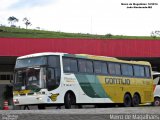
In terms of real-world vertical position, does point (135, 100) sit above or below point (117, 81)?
below

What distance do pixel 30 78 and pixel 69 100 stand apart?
1974 mm

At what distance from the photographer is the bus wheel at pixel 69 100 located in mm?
19541

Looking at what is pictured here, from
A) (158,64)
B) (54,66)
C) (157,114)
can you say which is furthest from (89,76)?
(158,64)

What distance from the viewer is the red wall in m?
33.9

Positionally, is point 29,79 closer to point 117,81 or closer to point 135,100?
point 117,81

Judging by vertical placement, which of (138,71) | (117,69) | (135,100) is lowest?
(135,100)

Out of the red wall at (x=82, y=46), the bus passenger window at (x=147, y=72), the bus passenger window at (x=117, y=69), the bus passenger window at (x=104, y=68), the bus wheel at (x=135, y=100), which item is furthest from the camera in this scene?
the red wall at (x=82, y=46)

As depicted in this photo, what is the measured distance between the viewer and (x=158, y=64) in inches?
1753

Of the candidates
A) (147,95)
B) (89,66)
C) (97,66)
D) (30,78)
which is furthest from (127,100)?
(30,78)

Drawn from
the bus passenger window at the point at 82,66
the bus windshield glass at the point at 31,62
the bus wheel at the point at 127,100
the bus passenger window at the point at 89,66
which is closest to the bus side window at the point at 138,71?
the bus wheel at the point at 127,100

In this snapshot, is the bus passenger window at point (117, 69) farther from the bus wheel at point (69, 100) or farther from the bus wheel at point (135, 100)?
the bus wheel at point (69, 100)

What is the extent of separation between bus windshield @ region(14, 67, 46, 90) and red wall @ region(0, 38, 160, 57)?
13.6 meters

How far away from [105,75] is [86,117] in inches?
647

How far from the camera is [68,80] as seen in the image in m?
20.0
